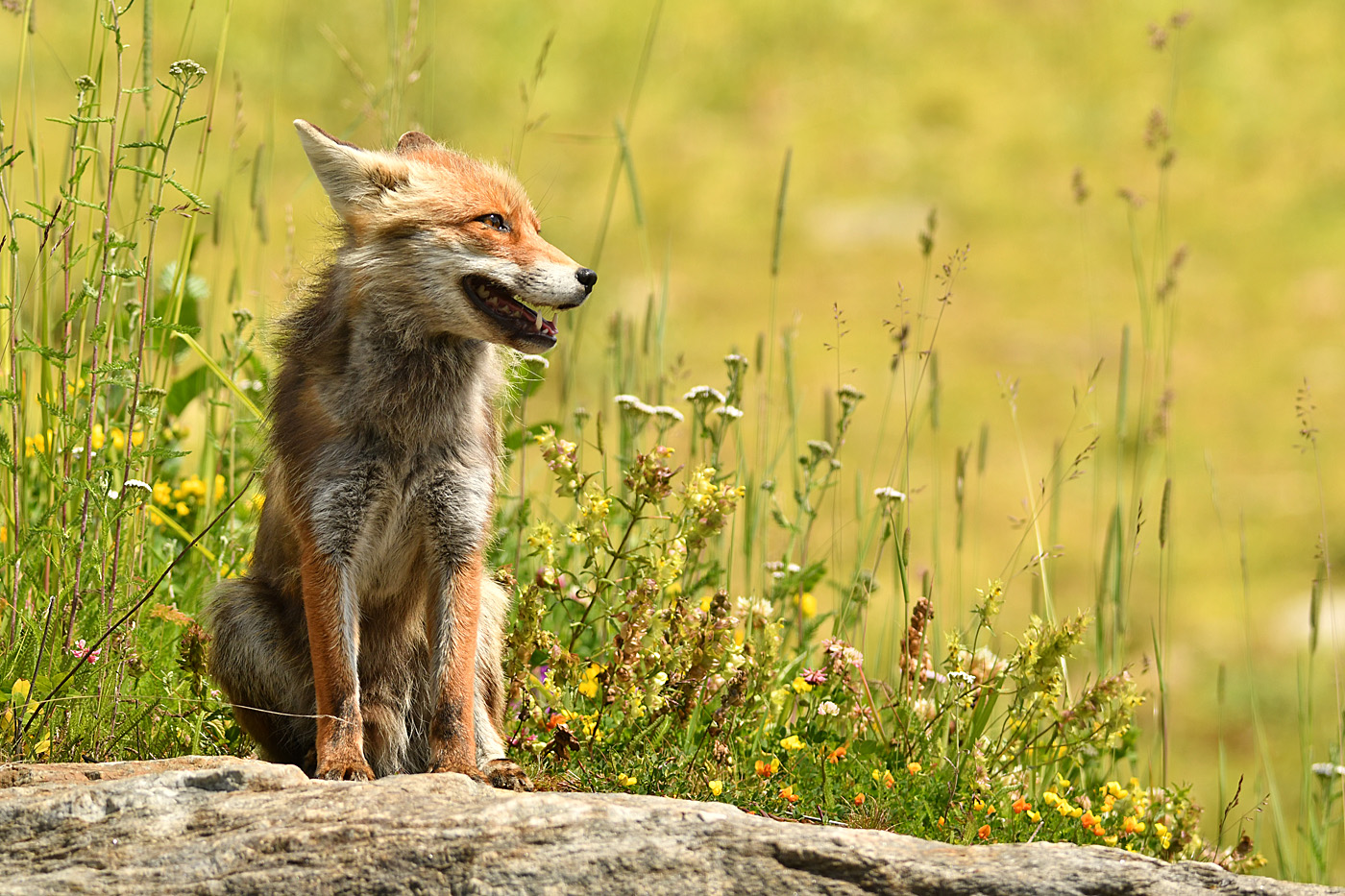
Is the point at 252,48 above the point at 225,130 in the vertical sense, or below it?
above

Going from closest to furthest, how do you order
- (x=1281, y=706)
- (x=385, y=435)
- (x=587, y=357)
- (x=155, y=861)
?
1. (x=155, y=861)
2. (x=385, y=435)
3. (x=1281, y=706)
4. (x=587, y=357)

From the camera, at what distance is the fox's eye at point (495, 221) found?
10.5 ft

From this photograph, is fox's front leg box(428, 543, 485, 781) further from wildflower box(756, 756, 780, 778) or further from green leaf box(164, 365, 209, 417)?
green leaf box(164, 365, 209, 417)

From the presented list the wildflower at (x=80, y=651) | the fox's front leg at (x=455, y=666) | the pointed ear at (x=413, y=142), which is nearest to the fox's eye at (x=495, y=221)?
the pointed ear at (x=413, y=142)

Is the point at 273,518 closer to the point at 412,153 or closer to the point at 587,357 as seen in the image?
the point at 412,153

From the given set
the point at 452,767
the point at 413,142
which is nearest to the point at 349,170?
the point at 413,142

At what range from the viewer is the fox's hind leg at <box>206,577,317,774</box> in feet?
10.8

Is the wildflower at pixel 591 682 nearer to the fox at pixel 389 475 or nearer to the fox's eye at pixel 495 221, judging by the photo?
the fox at pixel 389 475

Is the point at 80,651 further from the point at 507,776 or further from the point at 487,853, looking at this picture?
the point at 487,853

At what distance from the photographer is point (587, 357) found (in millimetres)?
8211

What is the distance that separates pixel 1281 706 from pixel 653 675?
5458 millimetres

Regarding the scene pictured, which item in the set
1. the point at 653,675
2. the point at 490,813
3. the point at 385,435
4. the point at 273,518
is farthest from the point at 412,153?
the point at 490,813

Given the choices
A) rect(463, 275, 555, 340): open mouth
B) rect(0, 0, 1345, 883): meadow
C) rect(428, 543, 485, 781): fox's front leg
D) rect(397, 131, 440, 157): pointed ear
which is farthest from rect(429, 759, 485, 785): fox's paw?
rect(397, 131, 440, 157): pointed ear

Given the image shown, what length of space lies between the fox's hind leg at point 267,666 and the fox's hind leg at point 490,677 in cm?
43
